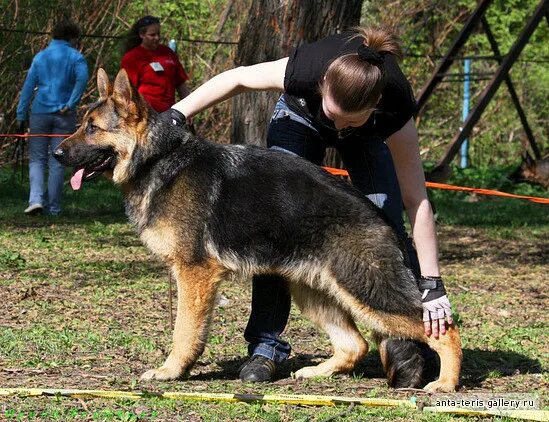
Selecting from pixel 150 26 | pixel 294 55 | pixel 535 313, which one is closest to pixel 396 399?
pixel 294 55

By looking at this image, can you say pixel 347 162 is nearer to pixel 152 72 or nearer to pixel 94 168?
pixel 94 168

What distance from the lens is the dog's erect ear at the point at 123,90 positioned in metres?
4.89

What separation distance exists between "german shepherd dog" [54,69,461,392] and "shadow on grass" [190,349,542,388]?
0.36m

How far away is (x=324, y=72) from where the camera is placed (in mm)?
4629

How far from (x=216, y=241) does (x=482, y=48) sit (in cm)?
1783

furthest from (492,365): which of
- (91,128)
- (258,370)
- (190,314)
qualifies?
(91,128)

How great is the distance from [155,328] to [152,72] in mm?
5652

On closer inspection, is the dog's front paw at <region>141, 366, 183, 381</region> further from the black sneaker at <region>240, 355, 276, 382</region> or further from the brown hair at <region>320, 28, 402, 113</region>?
the brown hair at <region>320, 28, 402, 113</region>

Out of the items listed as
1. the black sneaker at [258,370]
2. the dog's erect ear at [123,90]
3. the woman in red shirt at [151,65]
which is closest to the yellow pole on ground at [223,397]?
the black sneaker at [258,370]

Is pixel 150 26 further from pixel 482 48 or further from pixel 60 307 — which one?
pixel 482 48

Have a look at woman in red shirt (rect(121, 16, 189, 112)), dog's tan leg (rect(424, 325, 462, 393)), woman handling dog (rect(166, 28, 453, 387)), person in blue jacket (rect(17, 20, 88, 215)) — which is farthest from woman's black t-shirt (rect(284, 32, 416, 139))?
person in blue jacket (rect(17, 20, 88, 215))

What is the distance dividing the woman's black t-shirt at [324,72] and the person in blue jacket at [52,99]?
700 centimetres

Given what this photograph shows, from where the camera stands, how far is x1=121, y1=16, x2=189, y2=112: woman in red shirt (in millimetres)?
11398

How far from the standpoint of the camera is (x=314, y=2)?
8.54 meters
